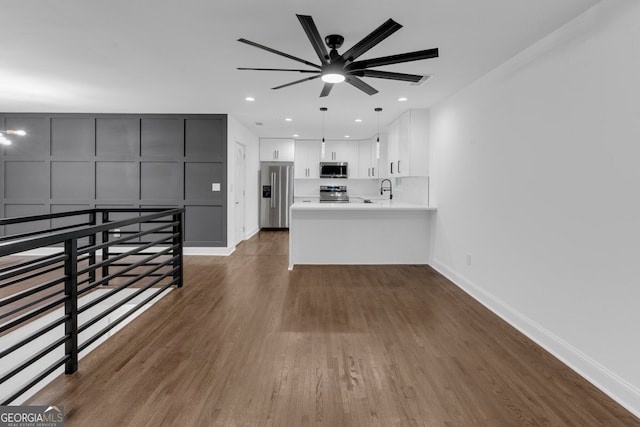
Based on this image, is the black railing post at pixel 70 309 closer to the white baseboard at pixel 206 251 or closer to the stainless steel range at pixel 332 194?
the white baseboard at pixel 206 251

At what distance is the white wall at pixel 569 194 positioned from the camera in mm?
1954

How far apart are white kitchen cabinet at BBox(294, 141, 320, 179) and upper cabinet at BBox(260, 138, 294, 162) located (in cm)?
16

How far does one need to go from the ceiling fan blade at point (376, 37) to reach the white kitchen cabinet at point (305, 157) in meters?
5.97

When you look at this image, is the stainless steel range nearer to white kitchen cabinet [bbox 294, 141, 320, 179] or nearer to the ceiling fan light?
white kitchen cabinet [bbox 294, 141, 320, 179]

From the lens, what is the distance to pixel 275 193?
849cm

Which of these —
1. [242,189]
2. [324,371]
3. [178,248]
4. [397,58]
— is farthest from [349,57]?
[242,189]

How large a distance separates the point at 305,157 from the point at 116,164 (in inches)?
165

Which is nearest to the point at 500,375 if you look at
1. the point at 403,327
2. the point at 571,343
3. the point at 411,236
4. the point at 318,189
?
the point at 571,343

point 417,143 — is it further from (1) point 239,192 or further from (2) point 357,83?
(1) point 239,192

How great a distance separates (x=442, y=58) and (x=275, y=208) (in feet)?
20.0

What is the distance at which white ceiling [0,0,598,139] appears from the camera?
91.0 inches

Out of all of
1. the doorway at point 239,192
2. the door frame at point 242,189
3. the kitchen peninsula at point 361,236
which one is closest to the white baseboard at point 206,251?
the door frame at point 242,189

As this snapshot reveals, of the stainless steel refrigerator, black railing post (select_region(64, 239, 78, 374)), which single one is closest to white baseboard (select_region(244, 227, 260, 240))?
the stainless steel refrigerator

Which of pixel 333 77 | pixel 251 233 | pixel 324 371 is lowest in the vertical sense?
pixel 324 371
